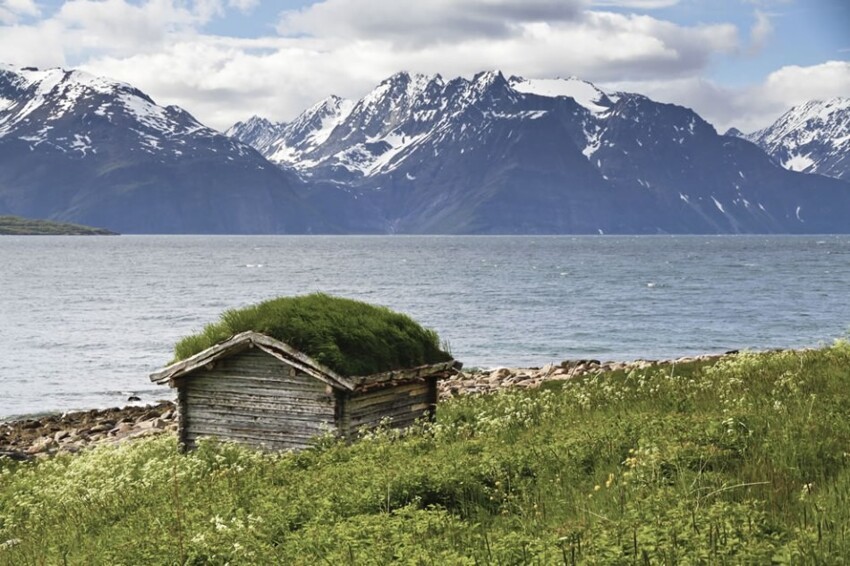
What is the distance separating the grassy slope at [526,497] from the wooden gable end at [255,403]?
3316 mm

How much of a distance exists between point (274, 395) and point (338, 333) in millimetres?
2114

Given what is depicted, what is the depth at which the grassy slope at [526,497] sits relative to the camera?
805 cm

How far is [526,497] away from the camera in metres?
10.8

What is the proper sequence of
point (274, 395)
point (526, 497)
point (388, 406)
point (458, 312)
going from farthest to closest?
point (458, 312) < point (388, 406) < point (274, 395) < point (526, 497)

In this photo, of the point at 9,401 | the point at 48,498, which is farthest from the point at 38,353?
the point at 48,498

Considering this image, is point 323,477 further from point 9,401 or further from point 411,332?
point 9,401

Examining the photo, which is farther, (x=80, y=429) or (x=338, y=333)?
(x=80, y=429)

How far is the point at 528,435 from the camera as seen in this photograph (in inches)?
602

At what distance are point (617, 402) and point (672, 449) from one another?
7.33m

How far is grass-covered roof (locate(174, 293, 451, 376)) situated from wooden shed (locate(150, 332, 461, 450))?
→ 1.25ft

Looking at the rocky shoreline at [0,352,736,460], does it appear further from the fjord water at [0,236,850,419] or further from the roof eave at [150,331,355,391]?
the roof eave at [150,331,355,391]

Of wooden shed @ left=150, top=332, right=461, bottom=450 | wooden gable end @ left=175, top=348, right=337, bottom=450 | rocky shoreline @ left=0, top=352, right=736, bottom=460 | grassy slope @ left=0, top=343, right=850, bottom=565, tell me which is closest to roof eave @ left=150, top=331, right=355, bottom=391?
wooden shed @ left=150, top=332, right=461, bottom=450

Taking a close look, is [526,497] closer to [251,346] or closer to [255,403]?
[251,346]

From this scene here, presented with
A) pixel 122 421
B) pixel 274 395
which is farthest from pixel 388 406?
pixel 122 421
